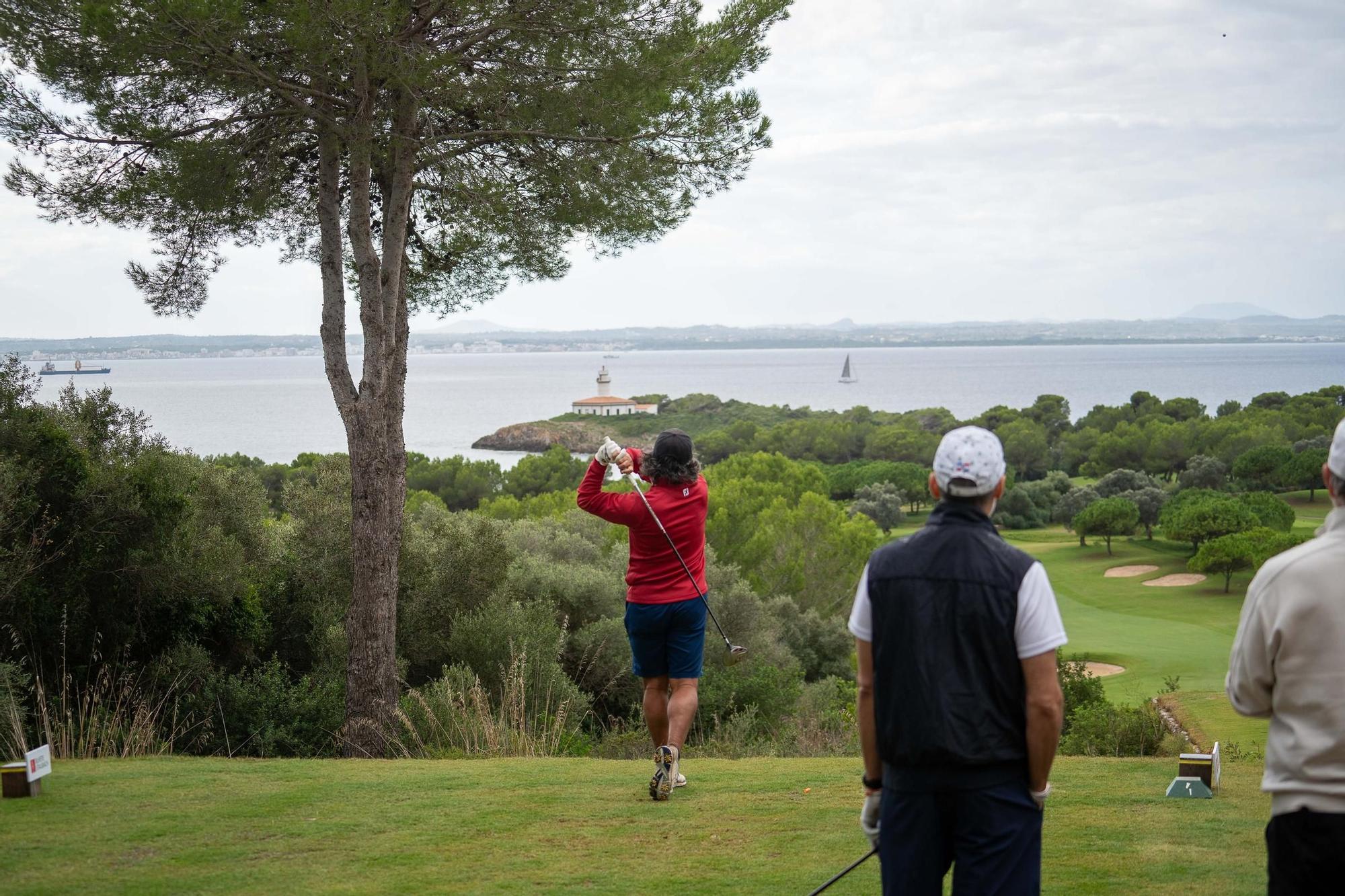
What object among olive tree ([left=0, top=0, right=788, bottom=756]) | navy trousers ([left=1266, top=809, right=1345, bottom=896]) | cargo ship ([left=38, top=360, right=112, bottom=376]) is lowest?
navy trousers ([left=1266, top=809, right=1345, bottom=896])

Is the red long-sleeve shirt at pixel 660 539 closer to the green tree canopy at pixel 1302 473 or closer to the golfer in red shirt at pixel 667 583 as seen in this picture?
the golfer in red shirt at pixel 667 583

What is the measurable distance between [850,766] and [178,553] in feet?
24.3

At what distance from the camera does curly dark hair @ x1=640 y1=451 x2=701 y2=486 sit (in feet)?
19.5

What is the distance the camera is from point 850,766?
23.4 ft

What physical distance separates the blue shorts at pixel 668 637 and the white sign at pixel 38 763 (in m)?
3.03

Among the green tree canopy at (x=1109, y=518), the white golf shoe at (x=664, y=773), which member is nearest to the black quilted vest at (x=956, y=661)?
the white golf shoe at (x=664, y=773)

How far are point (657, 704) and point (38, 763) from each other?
3.16m

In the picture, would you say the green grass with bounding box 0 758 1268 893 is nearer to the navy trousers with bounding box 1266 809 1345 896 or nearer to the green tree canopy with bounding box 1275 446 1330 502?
the navy trousers with bounding box 1266 809 1345 896

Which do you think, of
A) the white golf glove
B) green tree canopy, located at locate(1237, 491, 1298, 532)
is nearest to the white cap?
the white golf glove

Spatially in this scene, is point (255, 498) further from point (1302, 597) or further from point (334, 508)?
point (1302, 597)

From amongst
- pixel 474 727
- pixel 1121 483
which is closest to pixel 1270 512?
pixel 1121 483

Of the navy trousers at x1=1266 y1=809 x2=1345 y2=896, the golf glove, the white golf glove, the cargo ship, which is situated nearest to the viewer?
the navy trousers at x1=1266 y1=809 x2=1345 y2=896

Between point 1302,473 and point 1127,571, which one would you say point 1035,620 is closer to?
point 1127,571

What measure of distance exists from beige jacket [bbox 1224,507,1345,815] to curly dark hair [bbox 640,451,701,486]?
340 cm
